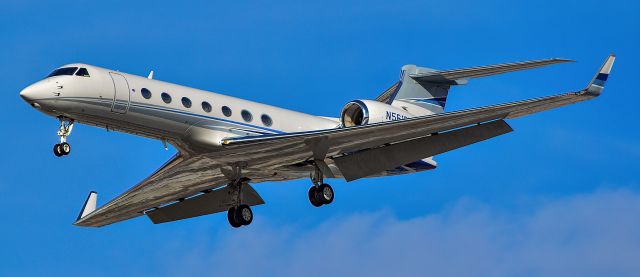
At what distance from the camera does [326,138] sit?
30.1 meters

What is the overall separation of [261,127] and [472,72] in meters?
5.57

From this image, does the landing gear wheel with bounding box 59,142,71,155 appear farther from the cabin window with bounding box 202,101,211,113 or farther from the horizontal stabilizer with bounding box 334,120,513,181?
the horizontal stabilizer with bounding box 334,120,513,181

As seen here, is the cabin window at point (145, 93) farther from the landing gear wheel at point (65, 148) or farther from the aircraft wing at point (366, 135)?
the aircraft wing at point (366, 135)

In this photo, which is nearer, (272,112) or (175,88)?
(175,88)

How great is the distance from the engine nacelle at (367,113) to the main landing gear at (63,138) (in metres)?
7.09

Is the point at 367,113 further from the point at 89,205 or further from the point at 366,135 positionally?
the point at 89,205

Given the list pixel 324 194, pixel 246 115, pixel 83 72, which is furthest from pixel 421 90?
pixel 83 72

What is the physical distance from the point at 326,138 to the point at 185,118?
3457 mm

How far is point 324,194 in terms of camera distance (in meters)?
31.2

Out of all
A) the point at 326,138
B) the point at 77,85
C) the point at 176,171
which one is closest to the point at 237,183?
the point at 176,171

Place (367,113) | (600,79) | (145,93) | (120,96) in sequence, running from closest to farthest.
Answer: (600,79), (120,96), (145,93), (367,113)

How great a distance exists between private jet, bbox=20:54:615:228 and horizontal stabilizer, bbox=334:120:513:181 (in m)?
0.03

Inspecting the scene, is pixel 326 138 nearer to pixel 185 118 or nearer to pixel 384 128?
pixel 384 128

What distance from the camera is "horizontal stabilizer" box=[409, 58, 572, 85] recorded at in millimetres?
29797
